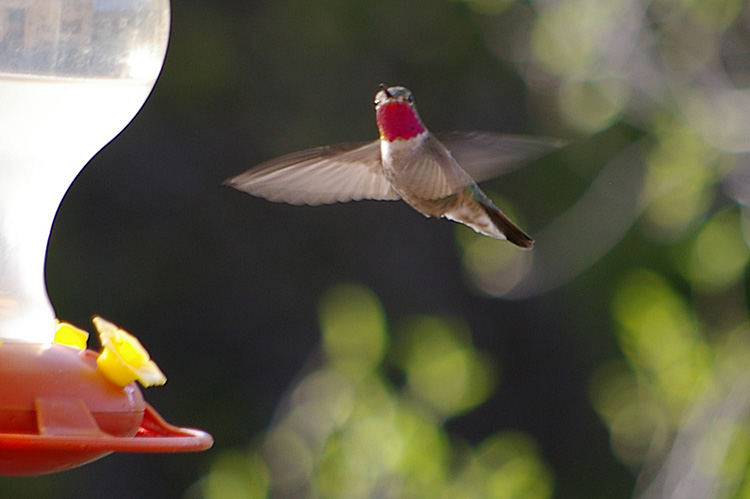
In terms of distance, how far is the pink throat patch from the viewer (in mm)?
3168

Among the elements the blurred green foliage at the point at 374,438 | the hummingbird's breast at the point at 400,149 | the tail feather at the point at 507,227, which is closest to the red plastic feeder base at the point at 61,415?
the hummingbird's breast at the point at 400,149

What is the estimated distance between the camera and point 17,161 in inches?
96.3

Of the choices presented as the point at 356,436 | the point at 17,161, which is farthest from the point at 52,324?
the point at 356,436

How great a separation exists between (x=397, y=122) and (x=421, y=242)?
14.5 feet

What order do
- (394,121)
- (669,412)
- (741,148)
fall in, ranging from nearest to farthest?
(394,121)
(741,148)
(669,412)

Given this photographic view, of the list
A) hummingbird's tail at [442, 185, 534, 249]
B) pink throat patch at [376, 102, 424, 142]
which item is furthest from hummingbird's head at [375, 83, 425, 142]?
hummingbird's tail at [442, 185, 534, 249]

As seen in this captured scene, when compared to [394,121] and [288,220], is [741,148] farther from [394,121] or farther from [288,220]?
[288,220]

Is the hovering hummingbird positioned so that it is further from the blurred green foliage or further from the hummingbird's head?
the blurred green foliage

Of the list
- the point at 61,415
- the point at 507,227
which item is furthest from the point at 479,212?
the point at 61,415

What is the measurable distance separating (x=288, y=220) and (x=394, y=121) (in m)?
4.27

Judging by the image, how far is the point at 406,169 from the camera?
3.18 meters

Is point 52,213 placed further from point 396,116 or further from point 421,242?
point 421,242

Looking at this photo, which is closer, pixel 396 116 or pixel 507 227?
pixel 396 116

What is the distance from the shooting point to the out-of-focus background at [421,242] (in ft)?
18.5
